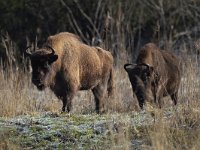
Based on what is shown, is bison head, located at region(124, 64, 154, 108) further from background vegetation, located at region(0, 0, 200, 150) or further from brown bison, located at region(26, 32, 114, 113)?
brown bison, located at region(26, 32, 114, 113)

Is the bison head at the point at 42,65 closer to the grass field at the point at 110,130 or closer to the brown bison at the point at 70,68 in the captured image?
the brown bison at the point at 70,68

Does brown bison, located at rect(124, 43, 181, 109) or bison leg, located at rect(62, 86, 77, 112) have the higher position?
brown bison, located at rect(124, 43, 181, 109)

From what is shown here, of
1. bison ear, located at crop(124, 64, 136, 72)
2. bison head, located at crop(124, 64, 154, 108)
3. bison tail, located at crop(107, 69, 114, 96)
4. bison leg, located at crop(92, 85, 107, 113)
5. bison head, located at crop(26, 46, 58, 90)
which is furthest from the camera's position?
bison tail, located at crop(107, 69, 114, 96)

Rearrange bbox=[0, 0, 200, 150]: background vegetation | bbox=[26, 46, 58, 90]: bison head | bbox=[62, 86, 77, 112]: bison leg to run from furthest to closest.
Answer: bbox=[62, 86, 77, 112]: bison leg, bbox=[26, 46, 58, 90]: bison head, bbox=[0, 0, 200, 150]: background vegetation

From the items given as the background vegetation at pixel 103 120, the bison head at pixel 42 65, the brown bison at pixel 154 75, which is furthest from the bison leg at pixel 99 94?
the bison head at pixel 42 65

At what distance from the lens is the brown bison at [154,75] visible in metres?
13.8

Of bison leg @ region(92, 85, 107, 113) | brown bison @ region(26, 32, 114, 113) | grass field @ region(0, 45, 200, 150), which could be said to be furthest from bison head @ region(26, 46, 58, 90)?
bison leg @ region(92, 85, 107, 113)

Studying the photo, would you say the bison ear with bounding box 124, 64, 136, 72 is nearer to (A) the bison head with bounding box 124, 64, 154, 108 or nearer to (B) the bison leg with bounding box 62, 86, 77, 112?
(A) the bison head with bounding box 124, 64, 154, 108

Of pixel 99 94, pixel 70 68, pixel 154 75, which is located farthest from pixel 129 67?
pixel 70 68

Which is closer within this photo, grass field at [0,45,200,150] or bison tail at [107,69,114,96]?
grass field at [0,45,200,150]

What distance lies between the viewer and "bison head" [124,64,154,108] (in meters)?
13.8

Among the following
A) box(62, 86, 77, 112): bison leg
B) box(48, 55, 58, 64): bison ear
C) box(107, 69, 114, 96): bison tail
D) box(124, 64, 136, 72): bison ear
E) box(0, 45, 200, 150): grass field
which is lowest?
box(0, 45, 200, 150): grass field

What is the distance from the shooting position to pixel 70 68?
13789 millimetres

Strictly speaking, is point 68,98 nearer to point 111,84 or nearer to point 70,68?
point 70,68
